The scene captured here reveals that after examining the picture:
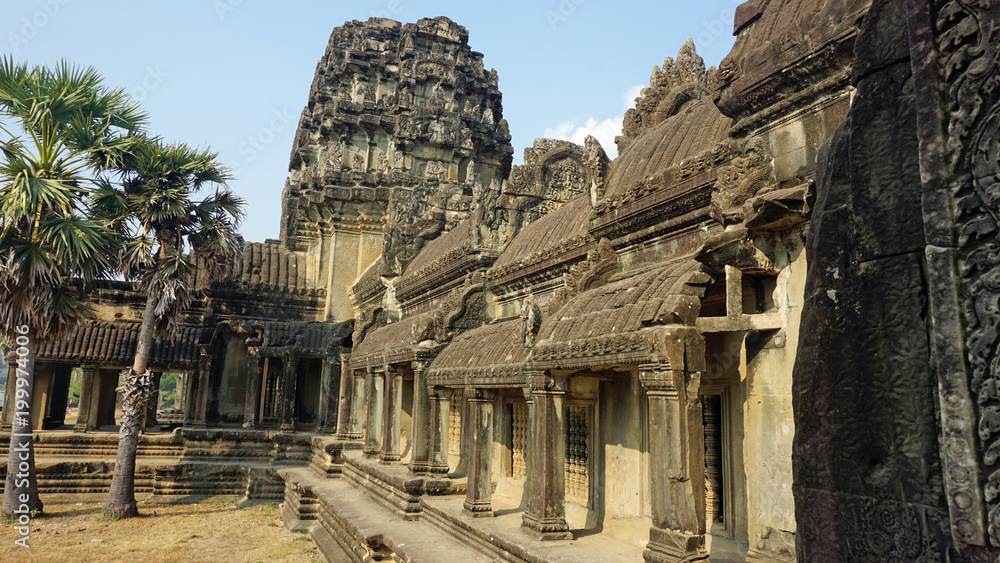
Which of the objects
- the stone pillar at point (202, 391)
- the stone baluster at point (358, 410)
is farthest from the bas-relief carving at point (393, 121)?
the stone pillar at point (202, 391)

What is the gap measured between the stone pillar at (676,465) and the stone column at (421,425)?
6.82 metres

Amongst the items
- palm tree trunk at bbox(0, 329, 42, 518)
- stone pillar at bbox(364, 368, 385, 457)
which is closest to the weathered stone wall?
stone pillar at bbox(364, 368, 385, 457)

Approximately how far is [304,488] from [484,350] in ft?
26.0

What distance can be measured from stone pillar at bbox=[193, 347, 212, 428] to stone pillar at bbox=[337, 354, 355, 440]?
18.3 feet

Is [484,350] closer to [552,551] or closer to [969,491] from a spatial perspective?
[552,551]

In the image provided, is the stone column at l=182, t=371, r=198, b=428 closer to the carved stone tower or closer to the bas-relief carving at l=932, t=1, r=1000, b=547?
the carved stone tower

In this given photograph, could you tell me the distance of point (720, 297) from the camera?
22.3 feet

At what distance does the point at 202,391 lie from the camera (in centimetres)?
2169

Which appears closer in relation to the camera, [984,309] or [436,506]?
[984,309]

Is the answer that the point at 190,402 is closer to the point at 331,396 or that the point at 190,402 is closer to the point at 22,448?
the point at 331,396

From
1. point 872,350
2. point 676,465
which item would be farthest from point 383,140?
point 872,350

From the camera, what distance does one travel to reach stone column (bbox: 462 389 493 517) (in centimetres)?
951

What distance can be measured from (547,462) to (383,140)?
70.4ft

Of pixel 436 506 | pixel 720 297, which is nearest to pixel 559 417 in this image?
pixel 720 297
